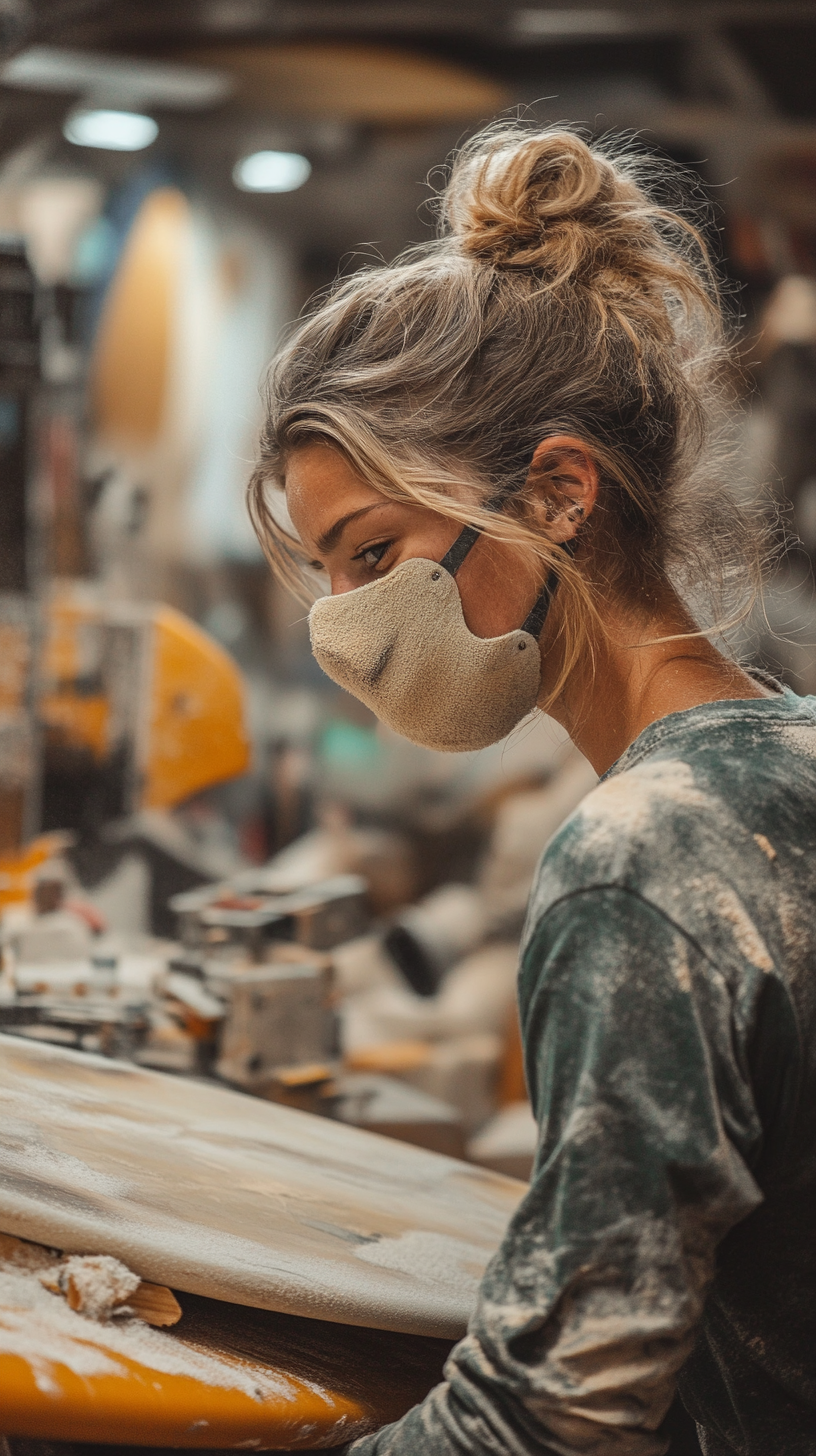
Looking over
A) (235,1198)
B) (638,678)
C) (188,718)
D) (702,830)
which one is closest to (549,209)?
(638,678)

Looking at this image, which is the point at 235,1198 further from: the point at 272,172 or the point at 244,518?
the point at 272,172

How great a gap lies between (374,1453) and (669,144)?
451 cm

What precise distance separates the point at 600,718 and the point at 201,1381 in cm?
A: 62

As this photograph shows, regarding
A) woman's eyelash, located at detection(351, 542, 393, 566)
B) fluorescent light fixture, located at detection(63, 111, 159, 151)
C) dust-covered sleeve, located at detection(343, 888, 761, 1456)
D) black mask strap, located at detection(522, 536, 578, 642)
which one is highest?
fluorescent light fixture, located at detection(63, 111, 159, 151)

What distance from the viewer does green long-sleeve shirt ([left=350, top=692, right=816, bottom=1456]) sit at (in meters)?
0.81

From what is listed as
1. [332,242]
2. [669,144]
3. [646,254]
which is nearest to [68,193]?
[332,242]

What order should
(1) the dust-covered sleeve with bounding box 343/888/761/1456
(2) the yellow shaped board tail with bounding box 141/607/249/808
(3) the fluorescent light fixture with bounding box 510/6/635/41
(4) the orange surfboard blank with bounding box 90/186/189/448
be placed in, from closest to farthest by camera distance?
1. (1) the dust-covered sleeve with bounding box 343/888/761/1456
2. (2) the yellow shaped board tail with bounding box 141/607/249/808
3. (3) the fluorescent light fixture with bounding box 510/6/635/41
4. (4) the orange surfboard blank with bounding box 90/186/189/448

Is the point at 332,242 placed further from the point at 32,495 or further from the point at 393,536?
the point at 393,536

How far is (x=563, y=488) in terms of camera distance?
1.09 m

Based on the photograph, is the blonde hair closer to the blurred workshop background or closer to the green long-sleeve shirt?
the green long-sleeve shirt

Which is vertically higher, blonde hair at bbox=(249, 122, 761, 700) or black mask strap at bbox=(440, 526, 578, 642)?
blonde hair at bbox=(249, 122, 761, 700)

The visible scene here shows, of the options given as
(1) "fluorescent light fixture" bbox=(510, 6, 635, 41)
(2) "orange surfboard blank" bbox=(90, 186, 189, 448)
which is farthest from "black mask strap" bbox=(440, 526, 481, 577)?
(2) "orange surfboard blank" bbox=(90, 186, 189, 448)

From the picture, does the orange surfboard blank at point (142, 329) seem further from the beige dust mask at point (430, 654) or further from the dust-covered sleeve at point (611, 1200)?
the dust-covered sleeve at point (611, 1200)

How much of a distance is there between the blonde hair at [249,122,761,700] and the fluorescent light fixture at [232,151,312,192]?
4242 millimetres
